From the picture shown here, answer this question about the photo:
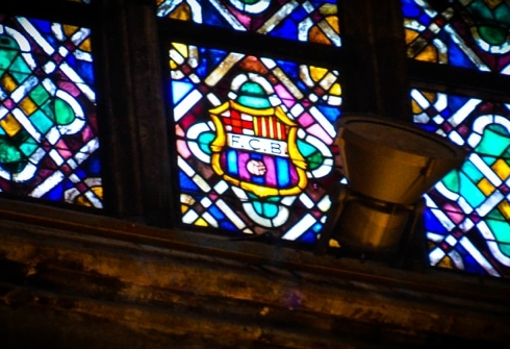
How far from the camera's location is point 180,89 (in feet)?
26.8

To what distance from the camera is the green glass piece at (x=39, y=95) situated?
26.2ft

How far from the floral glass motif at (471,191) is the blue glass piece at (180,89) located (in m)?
0.70

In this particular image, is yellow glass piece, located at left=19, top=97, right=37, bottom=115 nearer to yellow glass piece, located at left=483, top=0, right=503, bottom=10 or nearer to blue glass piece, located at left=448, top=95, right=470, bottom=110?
blue glass piece, located at left=448, top=95, right=470, bottom=110

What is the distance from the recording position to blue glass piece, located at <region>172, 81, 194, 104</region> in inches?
320

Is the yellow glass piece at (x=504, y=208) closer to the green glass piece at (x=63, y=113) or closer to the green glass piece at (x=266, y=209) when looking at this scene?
the green glass piece at (x=266, y=209)

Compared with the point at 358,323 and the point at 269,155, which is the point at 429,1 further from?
the point at 358,323

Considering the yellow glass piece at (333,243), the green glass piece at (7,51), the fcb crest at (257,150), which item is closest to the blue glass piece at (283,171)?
the fcb crest at (257,150)

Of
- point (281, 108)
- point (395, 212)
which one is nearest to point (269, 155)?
point (281, 108)

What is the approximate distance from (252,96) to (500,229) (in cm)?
82

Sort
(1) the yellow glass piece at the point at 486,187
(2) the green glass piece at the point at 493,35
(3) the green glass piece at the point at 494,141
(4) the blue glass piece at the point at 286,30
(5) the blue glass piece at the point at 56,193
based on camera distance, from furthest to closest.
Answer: (2) the green glass piece at the point at 493,35 < (4) the blue glass piece at the point at 286,30 < (3) the green glass piece at the point at 494,141 < (1) the yellow glass piece at the point at 486,187 < (5) the blue glass piece at the point at 56,193

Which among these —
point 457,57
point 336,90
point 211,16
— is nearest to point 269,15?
point 211,16

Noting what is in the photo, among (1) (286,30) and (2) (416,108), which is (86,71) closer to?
(1) (286,30)

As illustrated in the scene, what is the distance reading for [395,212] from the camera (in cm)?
748

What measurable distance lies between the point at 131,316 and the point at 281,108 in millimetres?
1260
